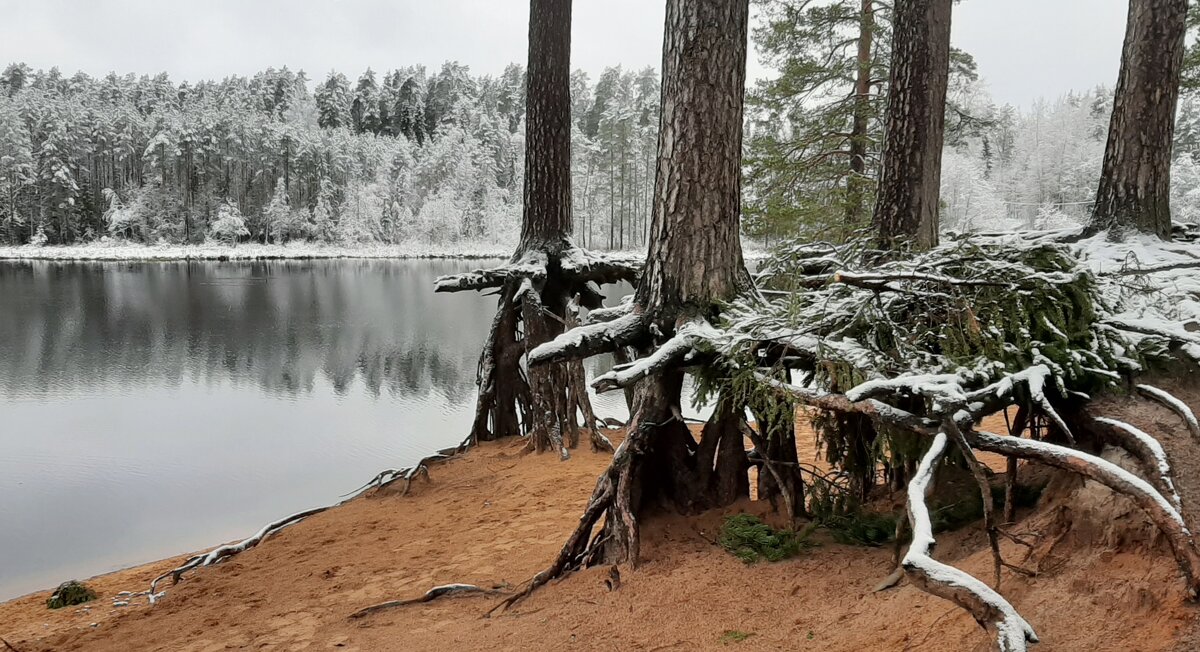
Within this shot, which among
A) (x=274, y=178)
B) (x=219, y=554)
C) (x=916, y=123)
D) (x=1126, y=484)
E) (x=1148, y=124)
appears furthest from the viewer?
(x=274, y=178)

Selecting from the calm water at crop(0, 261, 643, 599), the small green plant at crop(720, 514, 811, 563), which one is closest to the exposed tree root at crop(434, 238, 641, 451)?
the calm water at crop(0, 261, 643, 599)

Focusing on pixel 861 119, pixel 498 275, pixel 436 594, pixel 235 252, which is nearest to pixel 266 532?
pixel 436 594

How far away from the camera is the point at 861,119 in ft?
35.6

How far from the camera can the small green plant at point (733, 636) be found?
2.79m

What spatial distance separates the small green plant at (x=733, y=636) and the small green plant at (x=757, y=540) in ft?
2.07

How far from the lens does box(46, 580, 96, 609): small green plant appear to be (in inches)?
208

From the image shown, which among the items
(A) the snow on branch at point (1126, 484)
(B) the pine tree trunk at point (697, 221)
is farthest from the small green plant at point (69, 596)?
(A) the snow on branch at point (1126, 484)

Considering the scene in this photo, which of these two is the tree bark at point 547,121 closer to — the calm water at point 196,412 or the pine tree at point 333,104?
the calm water at point 196,412

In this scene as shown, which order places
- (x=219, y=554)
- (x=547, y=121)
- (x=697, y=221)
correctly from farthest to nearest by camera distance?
(x=547, y=121) < (x=219, y=554) < (x=697, y=221)

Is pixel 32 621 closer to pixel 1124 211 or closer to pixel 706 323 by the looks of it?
pixel 706 323

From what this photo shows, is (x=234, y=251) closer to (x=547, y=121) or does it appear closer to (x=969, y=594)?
(x=547, y=121)

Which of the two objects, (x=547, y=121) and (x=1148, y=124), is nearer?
(x=1148, y=124)

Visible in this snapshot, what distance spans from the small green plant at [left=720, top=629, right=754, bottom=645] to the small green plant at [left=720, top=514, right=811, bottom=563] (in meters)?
0.63

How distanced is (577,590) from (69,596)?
4.27 m
